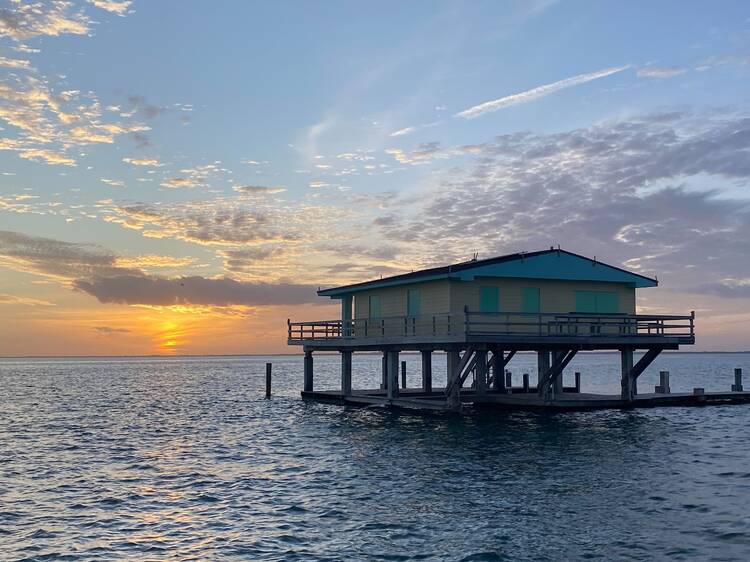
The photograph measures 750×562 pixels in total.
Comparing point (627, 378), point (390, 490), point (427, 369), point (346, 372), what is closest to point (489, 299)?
point (627, 378)

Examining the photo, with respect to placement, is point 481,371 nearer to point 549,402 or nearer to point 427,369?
point 549,402

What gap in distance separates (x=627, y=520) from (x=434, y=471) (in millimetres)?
7241

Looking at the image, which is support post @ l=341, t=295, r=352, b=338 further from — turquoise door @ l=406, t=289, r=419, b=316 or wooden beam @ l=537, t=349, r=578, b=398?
wooden beam @ l=537, t=349, r=578, b=398

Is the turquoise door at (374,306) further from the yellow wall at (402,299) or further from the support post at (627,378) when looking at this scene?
the support post at (627,378)

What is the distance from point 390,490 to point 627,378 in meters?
20.9

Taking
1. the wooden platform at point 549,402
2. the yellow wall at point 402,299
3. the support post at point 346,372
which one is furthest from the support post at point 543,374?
the support post at point 346,372

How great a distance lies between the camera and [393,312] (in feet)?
137

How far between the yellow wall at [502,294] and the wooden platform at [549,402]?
4.35m

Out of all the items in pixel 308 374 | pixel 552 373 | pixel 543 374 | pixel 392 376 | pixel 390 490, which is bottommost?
pixel 390 490

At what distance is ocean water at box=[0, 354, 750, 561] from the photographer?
15.9m

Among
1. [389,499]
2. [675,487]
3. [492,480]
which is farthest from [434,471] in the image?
[675,487]

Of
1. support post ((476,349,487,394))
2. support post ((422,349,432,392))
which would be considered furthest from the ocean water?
support post ((422,349,432,392))

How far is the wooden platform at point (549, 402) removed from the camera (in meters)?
37.7

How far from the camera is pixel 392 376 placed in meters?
41.6
